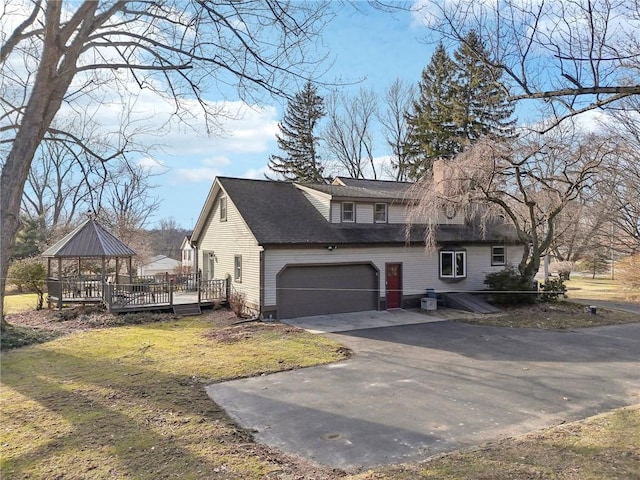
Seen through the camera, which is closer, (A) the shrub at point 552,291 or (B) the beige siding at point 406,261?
(B) the beige siding at point 406,261

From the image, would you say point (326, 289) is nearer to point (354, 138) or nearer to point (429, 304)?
point (429, 304)

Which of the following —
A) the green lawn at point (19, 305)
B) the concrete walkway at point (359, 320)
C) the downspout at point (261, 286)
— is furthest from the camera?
the green lawn at point (19, 305)

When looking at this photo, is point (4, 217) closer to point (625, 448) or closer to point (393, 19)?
point (393, 19)

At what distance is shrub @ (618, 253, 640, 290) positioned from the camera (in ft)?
73.5

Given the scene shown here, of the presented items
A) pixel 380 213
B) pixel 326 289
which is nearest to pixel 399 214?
pixel 380 213

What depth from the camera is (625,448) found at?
5383 millimetres

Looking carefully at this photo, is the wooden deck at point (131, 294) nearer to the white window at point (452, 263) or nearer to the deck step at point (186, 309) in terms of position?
the deck step at point (186, 309)

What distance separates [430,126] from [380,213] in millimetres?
18270

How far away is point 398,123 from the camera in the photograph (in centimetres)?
3931

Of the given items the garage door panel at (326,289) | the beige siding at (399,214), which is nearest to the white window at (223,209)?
the garage door panel at (326,289)

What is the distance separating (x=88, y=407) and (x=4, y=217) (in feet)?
12.6

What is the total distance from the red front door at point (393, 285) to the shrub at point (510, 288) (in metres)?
4.27

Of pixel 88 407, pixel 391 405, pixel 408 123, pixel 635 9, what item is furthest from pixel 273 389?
pixel 408 123

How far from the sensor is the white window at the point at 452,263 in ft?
66.2
